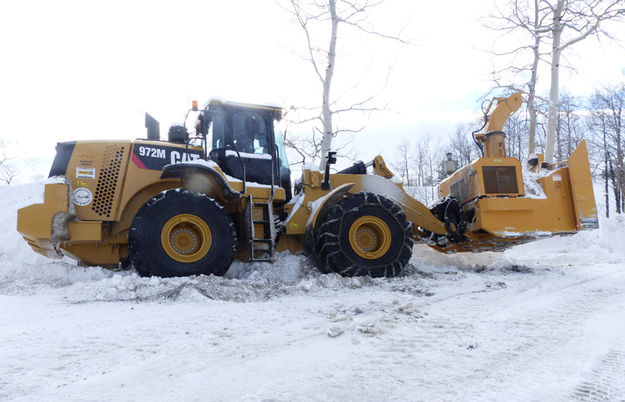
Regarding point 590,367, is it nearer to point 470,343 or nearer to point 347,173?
point 470,343

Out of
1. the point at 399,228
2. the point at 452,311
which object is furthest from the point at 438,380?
the point at 399,228

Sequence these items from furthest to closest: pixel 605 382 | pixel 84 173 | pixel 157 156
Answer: pixel 157 156 < pixel 84 173 < pixel 605 382

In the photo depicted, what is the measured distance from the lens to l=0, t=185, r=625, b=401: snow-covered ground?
1.90 meters

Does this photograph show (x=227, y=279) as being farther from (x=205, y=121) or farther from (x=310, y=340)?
(x=205, y=121)

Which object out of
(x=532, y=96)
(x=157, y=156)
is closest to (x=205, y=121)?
(x=157, y=156)

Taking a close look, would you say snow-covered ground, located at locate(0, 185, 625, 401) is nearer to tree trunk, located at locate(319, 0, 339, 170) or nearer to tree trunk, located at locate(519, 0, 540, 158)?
tree trunk, located at locate(319, 0, 339, 170)

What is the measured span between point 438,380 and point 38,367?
2086mm

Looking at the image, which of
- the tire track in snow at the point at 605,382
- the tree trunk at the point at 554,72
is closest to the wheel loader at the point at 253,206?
the tire track in snow at the point at 605,382

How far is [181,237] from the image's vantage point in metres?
4.82

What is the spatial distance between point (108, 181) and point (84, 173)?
285 millimetres

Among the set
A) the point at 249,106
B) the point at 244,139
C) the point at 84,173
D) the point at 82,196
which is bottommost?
the point at 82,196

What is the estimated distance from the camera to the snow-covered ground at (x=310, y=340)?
1.90 meters

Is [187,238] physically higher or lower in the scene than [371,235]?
higher

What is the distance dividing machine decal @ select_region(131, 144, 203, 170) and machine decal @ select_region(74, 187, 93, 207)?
66cm
